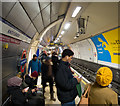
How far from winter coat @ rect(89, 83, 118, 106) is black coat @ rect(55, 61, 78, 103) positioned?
502mm

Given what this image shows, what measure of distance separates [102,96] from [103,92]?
7cm

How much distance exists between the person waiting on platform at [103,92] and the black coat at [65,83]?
1.64 ft

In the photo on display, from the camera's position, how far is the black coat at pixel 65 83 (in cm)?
198

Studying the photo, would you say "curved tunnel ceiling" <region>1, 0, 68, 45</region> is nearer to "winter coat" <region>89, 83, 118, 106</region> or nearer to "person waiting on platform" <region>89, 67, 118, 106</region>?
"person waiting on platform" <region>89, 67, 118, 106</region>

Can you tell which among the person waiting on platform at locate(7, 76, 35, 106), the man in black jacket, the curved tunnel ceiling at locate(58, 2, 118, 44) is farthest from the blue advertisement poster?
the person waiting on platform at locate(7, 76, 35, 106)

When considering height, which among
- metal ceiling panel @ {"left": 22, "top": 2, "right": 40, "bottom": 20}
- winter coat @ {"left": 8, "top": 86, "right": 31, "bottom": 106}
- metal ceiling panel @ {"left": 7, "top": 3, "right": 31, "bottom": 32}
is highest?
metal ceiling panel @ {"left": 22, "top": 2, "right": 40, "bottom": 20}

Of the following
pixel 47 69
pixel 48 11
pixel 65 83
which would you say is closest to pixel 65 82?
pixel 65 83

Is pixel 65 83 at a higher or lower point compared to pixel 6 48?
lower

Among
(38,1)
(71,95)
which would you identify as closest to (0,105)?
(71,95)

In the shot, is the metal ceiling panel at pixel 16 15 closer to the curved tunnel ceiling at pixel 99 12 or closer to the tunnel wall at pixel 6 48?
the tunnel wall at pixel 6 48

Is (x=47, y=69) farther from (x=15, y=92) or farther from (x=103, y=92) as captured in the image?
(x=103, y=92)

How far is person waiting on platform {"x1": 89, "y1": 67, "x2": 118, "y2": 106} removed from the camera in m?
1.50

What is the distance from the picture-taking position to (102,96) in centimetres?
154

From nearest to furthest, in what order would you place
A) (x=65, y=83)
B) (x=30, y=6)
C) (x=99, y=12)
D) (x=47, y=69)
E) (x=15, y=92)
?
(x=65, y=83)
(x=15, y=92)
(x=30, y=6)
(x=99, y=12)
(x=47, y=69)
